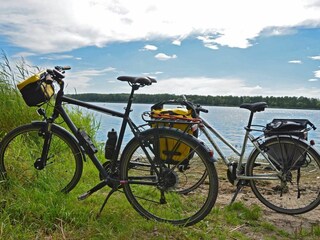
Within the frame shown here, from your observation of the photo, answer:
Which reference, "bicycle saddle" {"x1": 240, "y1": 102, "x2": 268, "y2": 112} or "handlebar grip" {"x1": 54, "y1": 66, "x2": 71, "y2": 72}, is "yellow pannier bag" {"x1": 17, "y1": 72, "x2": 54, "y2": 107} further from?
"bicycle saddle" {"x1": 240, "y1": 102, "x2": 268, "y2": 112}

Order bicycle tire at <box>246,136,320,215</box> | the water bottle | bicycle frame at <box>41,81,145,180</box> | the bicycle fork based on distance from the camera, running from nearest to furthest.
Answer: bicycle frame at <box>41,81,145,180</box> < the water bottle < the bicycle fork < bicycle tire at <box>246,136,320,215</box>

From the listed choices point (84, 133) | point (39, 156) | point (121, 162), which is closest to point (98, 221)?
point (121, 162)

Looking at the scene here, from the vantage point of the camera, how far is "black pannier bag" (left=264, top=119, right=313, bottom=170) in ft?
12.9

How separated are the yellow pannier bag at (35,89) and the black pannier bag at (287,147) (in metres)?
2.27

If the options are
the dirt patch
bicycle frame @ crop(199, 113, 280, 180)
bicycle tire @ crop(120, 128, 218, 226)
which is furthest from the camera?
bicycle frame @ crop(199, 113, 280, 180)

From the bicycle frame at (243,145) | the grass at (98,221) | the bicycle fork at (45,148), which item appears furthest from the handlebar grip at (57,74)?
the bicycle frame at (243,145)

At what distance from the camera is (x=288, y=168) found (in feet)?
13.2

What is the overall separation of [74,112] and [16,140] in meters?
2.50

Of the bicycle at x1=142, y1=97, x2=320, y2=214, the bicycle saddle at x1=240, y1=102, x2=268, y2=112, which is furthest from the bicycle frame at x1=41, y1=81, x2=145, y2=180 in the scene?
the bicycle saddle at x1=240, y1=102, x2=268, y2=112

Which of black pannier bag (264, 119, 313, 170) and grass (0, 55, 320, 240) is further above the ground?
black pannier bag (264, 119, 313, 170)

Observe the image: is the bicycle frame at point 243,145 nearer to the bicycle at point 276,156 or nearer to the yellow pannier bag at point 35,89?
Answer: the bicycle at point 276,156

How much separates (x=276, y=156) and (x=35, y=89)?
2509 mm

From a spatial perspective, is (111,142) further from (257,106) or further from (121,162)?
(257,106)

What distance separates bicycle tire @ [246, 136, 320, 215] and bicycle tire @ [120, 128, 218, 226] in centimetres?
82
